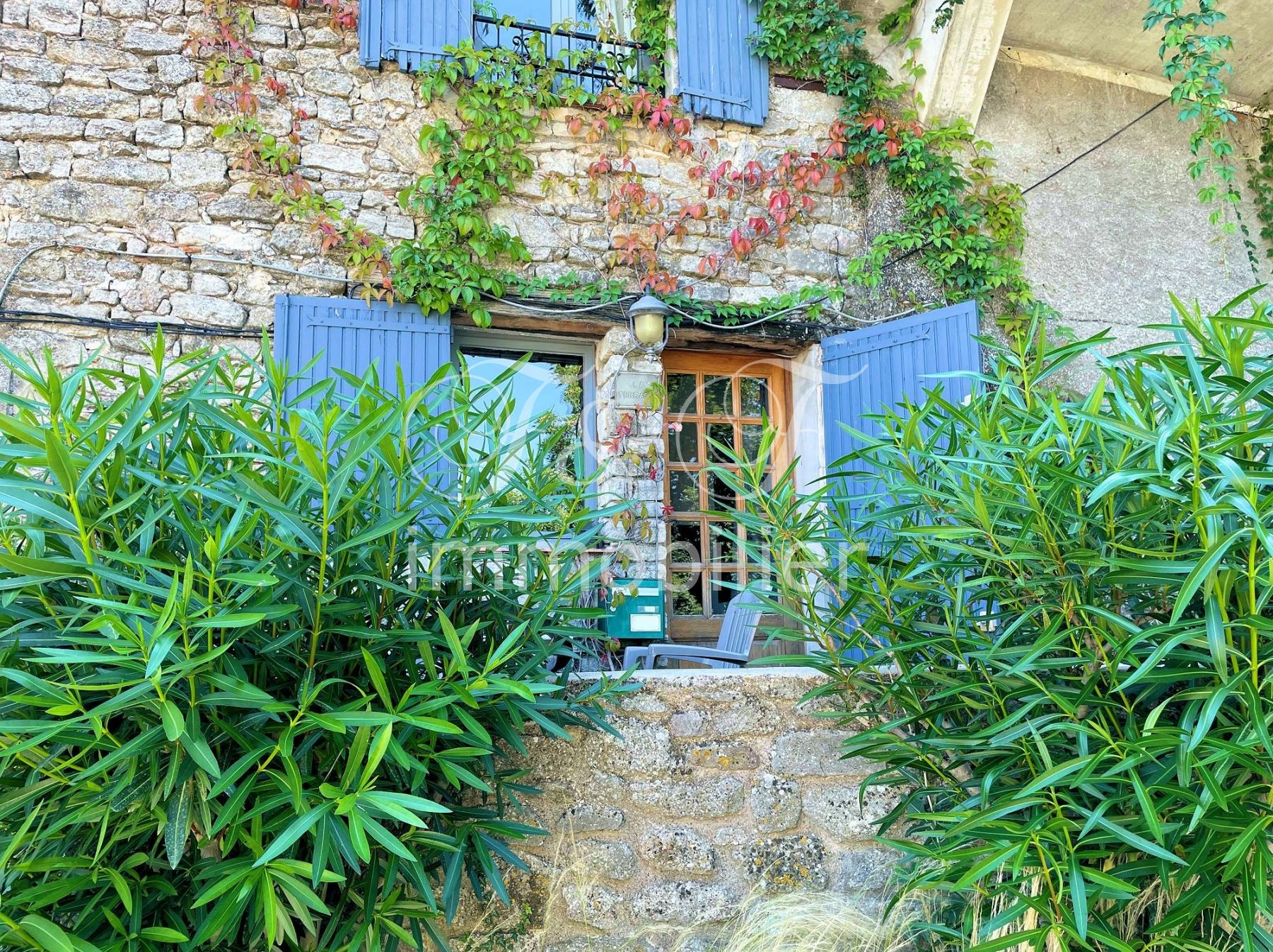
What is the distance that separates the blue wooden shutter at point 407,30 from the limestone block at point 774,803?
3.66 metres

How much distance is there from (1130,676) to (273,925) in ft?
4.16

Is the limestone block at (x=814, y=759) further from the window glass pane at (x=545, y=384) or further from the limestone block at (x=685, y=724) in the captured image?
the window glass pane at (x=545, y=384)

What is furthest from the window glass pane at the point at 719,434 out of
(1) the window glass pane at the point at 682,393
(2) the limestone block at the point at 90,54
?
(2) the limestone block at the point at 90,54

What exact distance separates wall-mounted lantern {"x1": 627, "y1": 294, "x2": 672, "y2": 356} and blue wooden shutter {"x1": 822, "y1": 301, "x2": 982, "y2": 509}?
942 millimetres

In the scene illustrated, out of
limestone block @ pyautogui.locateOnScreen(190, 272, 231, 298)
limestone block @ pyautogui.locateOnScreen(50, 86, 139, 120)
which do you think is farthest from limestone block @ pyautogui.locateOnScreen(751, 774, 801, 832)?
limestone block @ pyautogui.locateOnScreen(50, 86, 139, 120)

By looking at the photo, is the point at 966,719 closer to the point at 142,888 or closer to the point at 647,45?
the point at 142,888

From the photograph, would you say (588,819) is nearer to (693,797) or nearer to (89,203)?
(693,797)

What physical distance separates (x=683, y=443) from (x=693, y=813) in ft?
8.95

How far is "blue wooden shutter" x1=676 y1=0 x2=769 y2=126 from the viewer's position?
4.59 metres

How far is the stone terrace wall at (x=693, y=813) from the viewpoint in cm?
196

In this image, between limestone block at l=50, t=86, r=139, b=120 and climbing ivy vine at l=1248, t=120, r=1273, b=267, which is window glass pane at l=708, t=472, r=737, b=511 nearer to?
limestone block at l=50, t=86, r=139, b=120

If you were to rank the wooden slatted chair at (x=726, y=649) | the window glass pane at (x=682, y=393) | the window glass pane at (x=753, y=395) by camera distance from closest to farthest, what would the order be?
1. the wooden slatted chair at (x=726, y=649)
2. the window glass pane at (x=682, y=393)
3. the window glass pane at (x=753, y=395)

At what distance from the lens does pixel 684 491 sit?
458cm

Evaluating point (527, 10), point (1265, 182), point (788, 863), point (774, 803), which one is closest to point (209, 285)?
point (527, 10)
